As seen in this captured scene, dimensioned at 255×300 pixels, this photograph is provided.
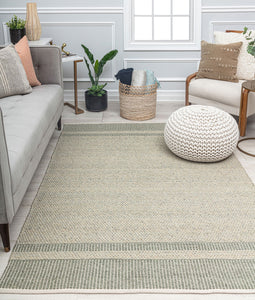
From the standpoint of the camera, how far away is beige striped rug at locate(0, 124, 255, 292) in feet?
6.12

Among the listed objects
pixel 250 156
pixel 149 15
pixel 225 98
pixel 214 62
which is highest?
pixel 149 15

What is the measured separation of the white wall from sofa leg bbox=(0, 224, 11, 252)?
2.93m

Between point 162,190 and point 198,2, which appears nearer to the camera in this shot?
point 162,190

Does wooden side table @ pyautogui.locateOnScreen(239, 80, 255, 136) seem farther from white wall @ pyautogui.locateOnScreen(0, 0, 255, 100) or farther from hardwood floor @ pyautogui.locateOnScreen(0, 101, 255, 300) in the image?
white wall @ pyautogui.locateOnScreen(0, 0, 255, 100)

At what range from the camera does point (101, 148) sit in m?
3.35

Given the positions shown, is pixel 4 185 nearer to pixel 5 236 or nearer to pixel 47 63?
pixel 5 236

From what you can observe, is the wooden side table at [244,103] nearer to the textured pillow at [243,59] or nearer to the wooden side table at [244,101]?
the wooden side table at [244,101]

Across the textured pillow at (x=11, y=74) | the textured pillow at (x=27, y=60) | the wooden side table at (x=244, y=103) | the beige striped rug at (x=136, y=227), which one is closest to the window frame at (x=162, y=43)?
the wooden side table at (x=244, y=103)

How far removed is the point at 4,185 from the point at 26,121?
810 mm

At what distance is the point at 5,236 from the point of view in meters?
2.03

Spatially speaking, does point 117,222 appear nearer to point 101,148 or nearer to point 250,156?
point 101,148

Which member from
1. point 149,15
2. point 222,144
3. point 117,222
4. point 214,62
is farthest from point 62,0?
point 117,222

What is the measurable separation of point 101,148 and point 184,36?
2139mm

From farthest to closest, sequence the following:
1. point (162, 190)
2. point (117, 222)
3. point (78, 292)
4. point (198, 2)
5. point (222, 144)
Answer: point (198, 2), point (222, 144), point (162, 190), point (117, 222), point (78, 292)
